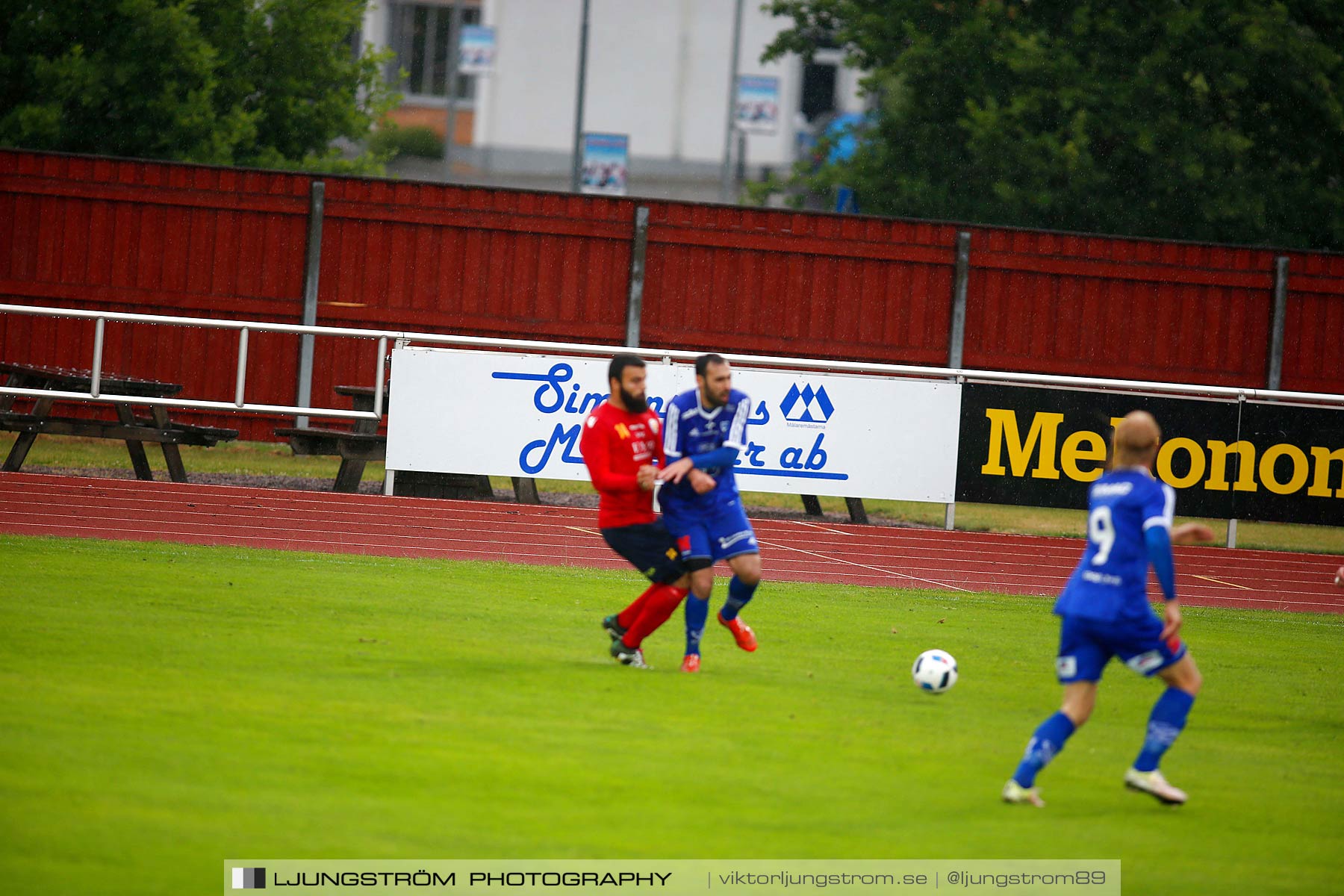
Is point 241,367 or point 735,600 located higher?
point 241,367

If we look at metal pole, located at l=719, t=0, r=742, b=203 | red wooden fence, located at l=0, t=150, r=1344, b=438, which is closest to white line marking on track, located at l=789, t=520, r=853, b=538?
red wooden fence, located at l=0, t=150, r=1344, b=438

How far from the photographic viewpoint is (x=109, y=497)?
14633mm

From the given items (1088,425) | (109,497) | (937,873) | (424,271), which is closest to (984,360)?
(1088,425)

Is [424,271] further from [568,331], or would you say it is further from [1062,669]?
[1062,669]

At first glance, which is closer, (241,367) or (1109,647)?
(1109,647)

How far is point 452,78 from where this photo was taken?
51.8 meters

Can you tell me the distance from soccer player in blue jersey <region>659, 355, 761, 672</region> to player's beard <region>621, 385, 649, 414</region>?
6.9 inches

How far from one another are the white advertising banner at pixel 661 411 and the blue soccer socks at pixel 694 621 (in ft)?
22.5

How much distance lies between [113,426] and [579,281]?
6872 mm

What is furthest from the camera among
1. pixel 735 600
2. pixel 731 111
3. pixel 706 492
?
pixel 731 111

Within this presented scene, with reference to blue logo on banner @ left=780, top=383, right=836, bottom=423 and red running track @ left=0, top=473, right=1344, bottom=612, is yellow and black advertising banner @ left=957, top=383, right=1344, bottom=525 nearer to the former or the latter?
red running track @ left=0, top=473, right=1344, bottom=612

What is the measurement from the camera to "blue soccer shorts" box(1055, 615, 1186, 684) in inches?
249

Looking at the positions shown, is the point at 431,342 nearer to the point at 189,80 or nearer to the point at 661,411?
the point at 661,411

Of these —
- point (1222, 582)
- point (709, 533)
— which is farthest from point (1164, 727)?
point (1222, 582)
